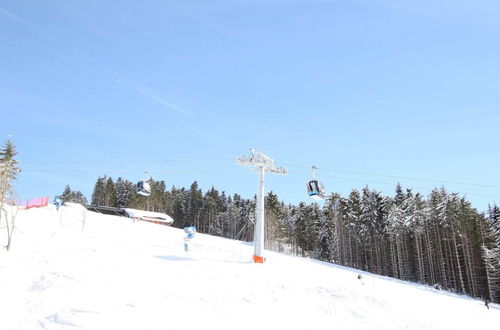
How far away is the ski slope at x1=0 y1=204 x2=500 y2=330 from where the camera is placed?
13.9 meters

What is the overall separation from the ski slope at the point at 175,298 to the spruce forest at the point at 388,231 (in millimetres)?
20863

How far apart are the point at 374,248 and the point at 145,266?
62712 millimetres

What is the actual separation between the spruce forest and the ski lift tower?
11.5 m

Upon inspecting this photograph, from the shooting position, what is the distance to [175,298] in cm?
1672

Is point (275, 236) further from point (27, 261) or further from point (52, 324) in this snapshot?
point (52, 324)

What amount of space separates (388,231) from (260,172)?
144 feet

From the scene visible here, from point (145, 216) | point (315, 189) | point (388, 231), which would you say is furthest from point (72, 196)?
Answer: point (315, 189)

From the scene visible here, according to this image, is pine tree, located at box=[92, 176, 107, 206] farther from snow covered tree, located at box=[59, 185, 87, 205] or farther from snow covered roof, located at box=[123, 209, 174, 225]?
snow covered roof, located at box=[123, 209, 174, 225]

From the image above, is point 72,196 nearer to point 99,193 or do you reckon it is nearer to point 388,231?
point 99,193

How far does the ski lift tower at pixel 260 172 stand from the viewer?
31750mm

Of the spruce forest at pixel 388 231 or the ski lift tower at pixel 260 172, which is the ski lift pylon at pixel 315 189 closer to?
the ski lift tower at pixel 260 172

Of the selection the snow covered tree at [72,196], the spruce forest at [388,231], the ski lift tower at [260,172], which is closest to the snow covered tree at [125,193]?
the spruce forest at [388,231]

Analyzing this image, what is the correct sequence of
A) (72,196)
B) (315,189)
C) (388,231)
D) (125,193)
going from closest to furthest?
(315,189), (388,231), (125,193), (72,196)

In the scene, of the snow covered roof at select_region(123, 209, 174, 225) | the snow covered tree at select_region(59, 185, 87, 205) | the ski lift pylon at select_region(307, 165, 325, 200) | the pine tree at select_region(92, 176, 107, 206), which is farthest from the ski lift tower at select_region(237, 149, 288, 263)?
the snow covered tree at select_region(59, 185, 87, 205)
